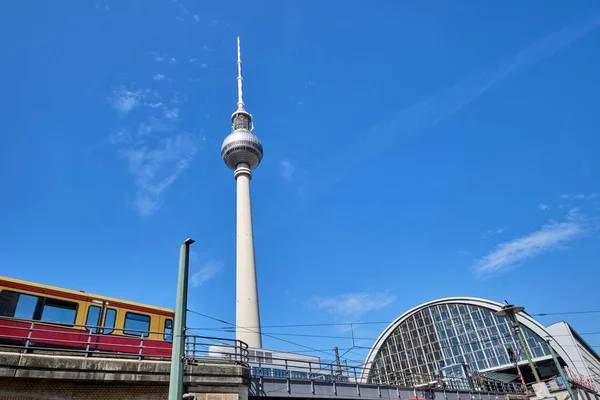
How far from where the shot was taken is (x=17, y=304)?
55.6ft

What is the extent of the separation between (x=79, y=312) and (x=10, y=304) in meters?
2.64

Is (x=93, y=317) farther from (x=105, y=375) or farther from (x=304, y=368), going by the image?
(x=304, y=368)

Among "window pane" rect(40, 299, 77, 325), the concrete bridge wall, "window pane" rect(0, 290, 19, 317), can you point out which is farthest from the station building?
"window pane" rect(0, 290, 19, 317)

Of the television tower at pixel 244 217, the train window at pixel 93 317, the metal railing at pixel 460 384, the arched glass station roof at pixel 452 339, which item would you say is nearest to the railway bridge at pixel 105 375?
the train window at pixel 93 317

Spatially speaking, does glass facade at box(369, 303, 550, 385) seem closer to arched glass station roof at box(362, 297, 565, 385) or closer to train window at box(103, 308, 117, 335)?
arched glass station roof at box(362, 297, 565, 385)

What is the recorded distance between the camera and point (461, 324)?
215 ft

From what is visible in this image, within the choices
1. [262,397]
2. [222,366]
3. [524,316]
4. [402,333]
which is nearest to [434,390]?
[262,397]

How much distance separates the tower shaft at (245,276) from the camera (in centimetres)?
4866

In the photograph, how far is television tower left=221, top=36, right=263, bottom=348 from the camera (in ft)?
163

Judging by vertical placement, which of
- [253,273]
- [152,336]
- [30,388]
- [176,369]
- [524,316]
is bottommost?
[176,369]

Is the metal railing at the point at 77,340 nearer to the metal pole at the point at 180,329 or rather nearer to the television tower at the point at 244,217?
the metal pole at the point at 180,329

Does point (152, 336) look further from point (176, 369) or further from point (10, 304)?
point (176, 369)

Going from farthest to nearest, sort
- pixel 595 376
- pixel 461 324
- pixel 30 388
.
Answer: pixel 461 324, pixel 595 376, pixel 30 388

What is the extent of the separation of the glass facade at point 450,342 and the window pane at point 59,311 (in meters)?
48.5
